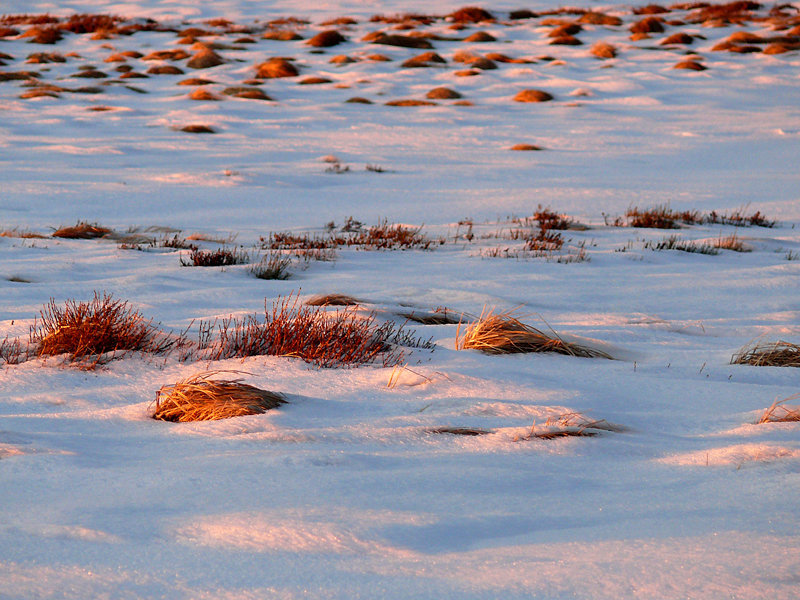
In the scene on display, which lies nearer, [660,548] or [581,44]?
[660,548]

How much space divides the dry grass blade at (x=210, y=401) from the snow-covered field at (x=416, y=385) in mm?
103

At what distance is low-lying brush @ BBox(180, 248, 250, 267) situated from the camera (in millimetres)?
6891

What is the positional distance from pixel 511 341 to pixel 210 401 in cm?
170

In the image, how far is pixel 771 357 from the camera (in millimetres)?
4207

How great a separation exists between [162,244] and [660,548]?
22.5 ft

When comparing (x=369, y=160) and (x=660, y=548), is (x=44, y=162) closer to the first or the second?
(x=369, y=160)

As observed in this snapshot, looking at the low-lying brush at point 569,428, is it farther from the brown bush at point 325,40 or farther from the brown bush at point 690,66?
the brown bush at point 325,40

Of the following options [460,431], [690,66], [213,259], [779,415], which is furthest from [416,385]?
[690,66]

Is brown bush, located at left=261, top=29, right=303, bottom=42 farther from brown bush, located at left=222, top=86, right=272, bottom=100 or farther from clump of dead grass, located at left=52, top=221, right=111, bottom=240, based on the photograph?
clump of dead grass, located at left=52, top=221, right=111, bottom=240

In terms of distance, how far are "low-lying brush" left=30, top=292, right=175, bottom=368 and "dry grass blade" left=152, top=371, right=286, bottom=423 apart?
83 cm

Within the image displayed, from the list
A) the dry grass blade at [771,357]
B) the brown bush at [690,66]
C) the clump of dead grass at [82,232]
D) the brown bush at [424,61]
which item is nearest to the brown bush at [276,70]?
the brown bush at [424,61]

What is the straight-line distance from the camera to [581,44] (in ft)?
91.0

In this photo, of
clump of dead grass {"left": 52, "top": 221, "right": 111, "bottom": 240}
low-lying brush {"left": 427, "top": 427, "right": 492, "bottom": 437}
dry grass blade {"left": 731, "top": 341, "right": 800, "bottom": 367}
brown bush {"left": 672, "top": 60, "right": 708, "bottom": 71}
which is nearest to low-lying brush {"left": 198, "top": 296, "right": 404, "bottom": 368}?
low-lying brush {"left": 427, "top": 427, "right": 492, "bottom": 437}

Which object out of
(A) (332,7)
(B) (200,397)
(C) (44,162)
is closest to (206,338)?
(B) (200,397)
